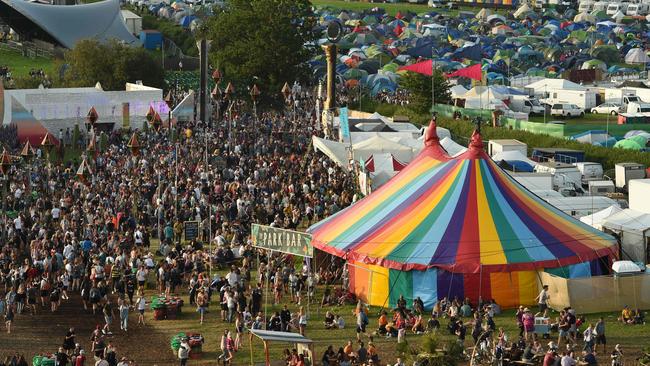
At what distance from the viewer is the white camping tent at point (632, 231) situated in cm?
2739

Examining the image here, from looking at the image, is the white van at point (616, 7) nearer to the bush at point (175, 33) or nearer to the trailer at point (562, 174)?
the bush at point (175, 33)

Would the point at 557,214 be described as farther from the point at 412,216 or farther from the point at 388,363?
the point at 388,363

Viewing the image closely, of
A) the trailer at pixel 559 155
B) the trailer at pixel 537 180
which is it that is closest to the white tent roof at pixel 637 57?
Result: the trailer at pixel 559 155

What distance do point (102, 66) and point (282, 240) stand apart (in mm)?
32890

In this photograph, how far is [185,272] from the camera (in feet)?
94.9

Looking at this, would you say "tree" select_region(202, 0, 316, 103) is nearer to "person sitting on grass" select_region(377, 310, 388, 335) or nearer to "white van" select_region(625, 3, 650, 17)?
"person sitting on grass" select_region(377, 310, 388, 335)

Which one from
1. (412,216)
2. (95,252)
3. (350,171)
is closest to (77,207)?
(95,252)

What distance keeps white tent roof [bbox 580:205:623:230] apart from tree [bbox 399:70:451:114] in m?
24.0

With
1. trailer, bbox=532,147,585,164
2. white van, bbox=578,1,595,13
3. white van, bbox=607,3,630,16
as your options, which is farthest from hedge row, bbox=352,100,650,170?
white van, bbox=578,1,595,13

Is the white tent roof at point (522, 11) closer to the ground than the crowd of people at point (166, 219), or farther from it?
farther from it

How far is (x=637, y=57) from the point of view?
79.9 m

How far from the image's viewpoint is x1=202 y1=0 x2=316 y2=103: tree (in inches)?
2160

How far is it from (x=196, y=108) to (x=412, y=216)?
24931 millimetres

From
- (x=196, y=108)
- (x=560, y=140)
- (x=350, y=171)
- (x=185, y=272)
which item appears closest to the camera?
(x=185, y=272)
